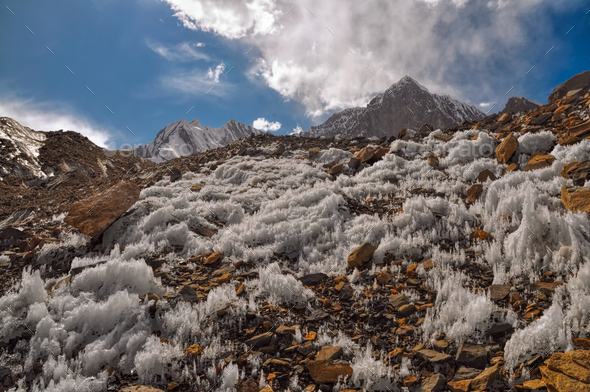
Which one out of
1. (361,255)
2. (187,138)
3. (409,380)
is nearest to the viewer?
(409,380)

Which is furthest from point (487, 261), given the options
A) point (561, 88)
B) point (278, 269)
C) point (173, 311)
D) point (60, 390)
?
point (561, 88)

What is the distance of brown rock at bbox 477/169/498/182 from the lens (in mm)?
9914

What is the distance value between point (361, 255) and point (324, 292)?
4.54 feet

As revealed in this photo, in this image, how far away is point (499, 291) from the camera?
469 cm

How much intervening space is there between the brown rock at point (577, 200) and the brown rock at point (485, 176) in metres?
3.70

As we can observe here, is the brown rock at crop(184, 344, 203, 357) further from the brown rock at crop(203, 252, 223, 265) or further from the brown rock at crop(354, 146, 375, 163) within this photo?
the brown rock at crop(354, 146, 375, 163)

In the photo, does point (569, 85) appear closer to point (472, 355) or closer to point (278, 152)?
point (278, 152)

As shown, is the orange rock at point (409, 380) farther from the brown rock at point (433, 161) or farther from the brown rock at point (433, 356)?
the brown rock at point (433, 161)

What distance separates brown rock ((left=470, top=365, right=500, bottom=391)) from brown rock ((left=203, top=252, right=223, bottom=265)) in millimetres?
5647

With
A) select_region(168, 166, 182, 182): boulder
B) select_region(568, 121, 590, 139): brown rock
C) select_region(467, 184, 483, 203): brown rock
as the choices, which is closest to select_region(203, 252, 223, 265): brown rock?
select_region(467, 184, 483, 203): brown rock

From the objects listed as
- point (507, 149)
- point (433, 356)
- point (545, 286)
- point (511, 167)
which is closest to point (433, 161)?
point (507, 149)

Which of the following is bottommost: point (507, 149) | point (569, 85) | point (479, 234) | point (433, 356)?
point (433, 356)

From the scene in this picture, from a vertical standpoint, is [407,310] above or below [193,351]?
above

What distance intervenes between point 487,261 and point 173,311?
20.4 feet
